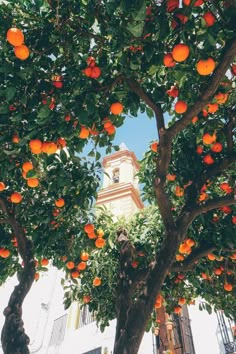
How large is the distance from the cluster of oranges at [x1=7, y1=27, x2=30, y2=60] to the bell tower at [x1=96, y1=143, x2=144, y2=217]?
1715cm

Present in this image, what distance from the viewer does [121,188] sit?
22.6 meters

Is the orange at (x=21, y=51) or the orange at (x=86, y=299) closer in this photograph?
the orange at (x=21, y=51)

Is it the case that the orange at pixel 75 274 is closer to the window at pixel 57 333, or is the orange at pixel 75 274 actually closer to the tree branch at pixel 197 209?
the tree branch at pixel 197 209

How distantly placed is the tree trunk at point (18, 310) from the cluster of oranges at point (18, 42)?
219 centimetres

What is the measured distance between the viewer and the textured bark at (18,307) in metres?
3.29

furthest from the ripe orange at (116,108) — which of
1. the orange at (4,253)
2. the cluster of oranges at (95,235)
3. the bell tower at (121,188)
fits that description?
the bell tower at (121,188)

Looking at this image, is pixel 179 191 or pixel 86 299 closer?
pixel 179 191

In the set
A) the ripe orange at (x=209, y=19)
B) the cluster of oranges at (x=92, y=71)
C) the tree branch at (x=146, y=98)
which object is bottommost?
the ripe orange at (x=209, y=19)

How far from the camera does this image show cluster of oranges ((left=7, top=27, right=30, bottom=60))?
2455 millimetres

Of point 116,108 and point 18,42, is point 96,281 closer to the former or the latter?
point 116,108

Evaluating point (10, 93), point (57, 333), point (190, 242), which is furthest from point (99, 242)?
point (57, 333)

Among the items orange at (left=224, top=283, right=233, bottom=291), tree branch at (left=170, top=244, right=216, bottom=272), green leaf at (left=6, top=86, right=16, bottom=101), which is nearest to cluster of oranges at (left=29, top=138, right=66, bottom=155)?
green leaf at (left=6, top=86, right=16, bottom=101)

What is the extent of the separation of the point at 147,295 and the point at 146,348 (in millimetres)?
9047

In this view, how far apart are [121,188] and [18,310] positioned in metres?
19.0
